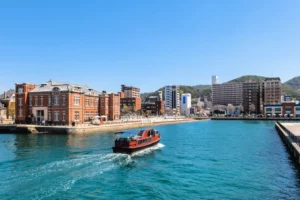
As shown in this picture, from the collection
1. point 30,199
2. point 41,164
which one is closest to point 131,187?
point 30,199

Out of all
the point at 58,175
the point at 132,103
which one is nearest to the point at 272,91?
the point at 132,103

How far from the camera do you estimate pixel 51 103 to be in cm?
6575

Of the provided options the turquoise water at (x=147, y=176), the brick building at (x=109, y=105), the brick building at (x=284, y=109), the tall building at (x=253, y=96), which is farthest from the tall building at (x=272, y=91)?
the turquoise water at (x=147, y=176)

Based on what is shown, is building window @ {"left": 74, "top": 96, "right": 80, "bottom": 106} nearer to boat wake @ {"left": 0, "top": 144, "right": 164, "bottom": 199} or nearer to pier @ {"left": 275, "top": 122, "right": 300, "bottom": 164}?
boat wake @ {"left": 0, "top": 144, "right": 164, "bottom": 199}

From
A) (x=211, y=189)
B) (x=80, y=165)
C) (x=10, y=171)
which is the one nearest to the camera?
(x=211, y=189)

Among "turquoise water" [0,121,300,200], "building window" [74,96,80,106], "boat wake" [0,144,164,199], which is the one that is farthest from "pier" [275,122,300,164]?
"building window" [74,96,80,106]

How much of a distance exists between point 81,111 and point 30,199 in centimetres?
5455

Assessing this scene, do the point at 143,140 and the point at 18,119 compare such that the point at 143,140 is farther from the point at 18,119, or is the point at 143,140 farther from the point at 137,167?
the point at 18,119

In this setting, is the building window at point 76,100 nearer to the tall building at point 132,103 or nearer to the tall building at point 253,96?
the tall building at point 132,103

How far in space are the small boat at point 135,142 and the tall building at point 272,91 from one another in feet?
552

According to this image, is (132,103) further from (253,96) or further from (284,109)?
(284,109)

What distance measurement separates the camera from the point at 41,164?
80.7ft

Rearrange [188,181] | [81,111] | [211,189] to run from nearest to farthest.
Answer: [211,189]
[188,181]
[81,111]

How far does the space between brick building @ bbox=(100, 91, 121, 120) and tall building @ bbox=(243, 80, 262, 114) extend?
130891 millimetres
